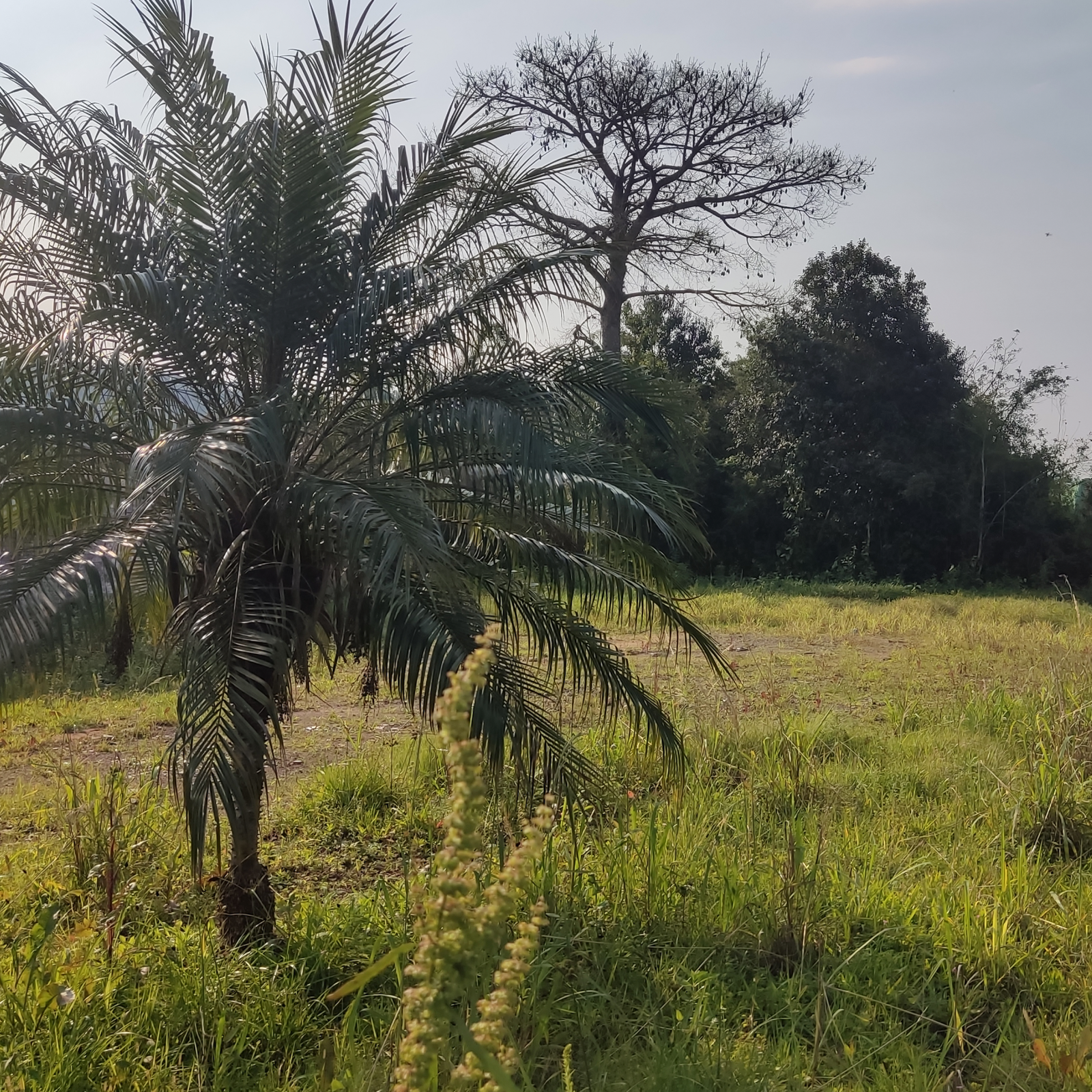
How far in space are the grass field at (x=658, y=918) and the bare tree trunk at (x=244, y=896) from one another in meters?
0.08

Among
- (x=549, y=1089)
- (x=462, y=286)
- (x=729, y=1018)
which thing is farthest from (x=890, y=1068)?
(x=462, y=286)

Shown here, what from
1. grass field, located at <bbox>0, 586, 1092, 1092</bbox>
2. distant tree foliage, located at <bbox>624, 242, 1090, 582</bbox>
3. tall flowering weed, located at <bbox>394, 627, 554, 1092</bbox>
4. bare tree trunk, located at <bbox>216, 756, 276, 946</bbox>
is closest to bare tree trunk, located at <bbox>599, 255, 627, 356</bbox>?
distant tree foliage, located at <bbox>624, 242, 1090, 582</bbox>

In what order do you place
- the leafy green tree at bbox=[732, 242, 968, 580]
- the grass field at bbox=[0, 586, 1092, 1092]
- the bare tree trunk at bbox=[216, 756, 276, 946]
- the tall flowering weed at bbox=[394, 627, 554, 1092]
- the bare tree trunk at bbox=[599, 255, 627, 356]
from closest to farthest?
the tall flowering weed at bbox=[394, 627, 554, 1092], the grass field at bbox=[0, 586, 1092, 1092], the bare tree trunk at bbox=[216, 756, 276, 946], the bare tree trunk at bbox=[599, 255, 627, 356], the leafy green tree at bbox=[732, 242, 968, 580]

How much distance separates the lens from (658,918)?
11.5ft

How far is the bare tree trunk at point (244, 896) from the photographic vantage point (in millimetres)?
3383

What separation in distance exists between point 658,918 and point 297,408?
7.74 feet

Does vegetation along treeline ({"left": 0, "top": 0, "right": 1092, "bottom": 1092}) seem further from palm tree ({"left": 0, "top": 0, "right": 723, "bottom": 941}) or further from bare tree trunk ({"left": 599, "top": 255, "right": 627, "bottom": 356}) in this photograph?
bare tree trunk ({"left": 599, "top": 255, "right": 627, "bottom": 356})

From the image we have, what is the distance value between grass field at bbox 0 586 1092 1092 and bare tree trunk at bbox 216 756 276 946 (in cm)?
8

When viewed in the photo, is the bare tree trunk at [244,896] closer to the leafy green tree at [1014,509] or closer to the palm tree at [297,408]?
the palm tree at [297,408]

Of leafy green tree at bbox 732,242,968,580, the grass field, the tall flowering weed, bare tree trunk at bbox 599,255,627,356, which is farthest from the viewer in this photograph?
leafy green tree at bbox 732,242,968,580

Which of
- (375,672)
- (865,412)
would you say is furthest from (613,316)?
(375,672)

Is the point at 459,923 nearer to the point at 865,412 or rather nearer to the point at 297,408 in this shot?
the point at 297,408

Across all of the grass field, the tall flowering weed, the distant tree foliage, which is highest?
the distant tree foliage

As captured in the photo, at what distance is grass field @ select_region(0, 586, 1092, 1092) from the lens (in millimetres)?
2645
